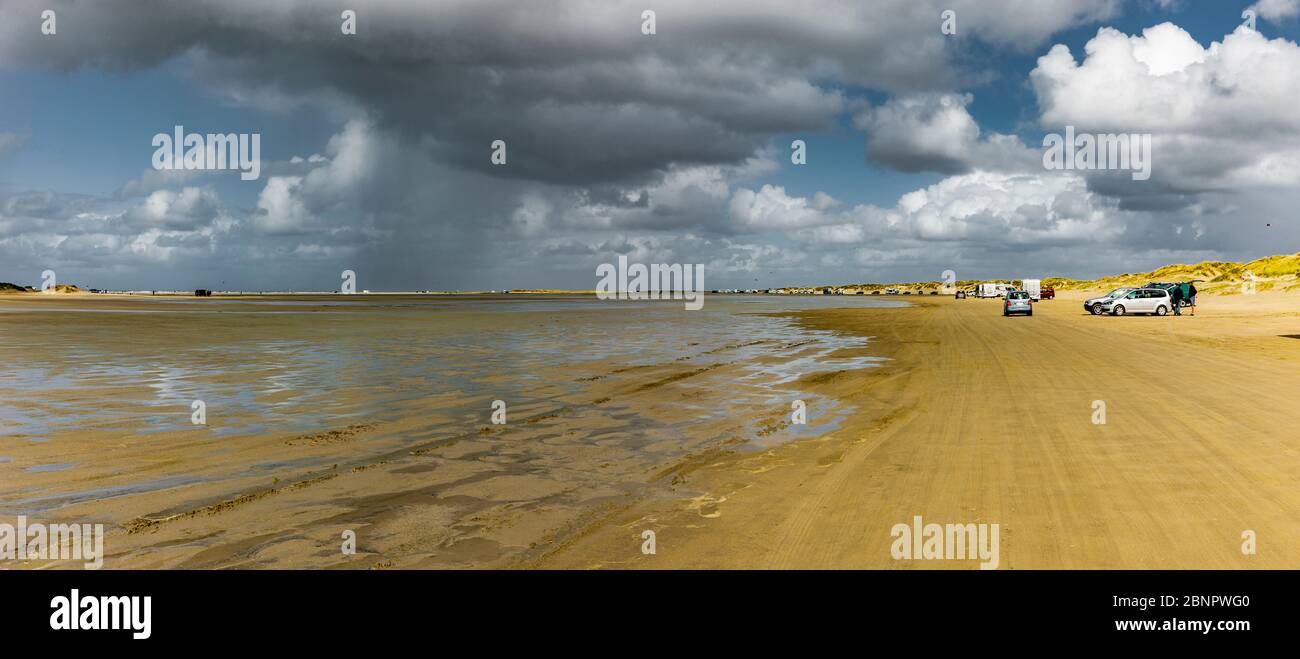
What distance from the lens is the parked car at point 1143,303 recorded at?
56781 mm

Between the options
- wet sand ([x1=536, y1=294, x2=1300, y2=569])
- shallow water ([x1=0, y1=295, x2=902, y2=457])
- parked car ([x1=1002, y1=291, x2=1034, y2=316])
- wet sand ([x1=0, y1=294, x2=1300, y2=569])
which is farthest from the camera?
parked car ([x1=1002, y1=291, x2=1034, y2=316])

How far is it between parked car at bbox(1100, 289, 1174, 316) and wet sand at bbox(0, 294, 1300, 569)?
49451 mm

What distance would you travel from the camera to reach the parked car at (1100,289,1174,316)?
5678 centimetres

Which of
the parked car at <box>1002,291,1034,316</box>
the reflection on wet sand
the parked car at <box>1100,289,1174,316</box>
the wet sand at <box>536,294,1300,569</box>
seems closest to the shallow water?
the reflection on wet sand

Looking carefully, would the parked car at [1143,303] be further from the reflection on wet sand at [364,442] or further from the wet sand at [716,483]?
the wet sand at [716,483]

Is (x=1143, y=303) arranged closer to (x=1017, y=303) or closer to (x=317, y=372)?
(x=1017, y=303)

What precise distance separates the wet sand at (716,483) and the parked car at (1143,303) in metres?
49.5

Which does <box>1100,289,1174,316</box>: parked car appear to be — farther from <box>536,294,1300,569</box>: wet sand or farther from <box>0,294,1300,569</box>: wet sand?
<box>0,294,1300,569</box>: wet sand

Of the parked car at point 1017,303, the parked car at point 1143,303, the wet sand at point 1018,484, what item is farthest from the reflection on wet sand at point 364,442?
the parked car at point 1143,303

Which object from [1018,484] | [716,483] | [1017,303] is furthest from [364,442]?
[1017,303]

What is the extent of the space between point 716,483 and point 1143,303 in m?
63.4

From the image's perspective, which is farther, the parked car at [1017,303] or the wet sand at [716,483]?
the parked car at [1017,303]

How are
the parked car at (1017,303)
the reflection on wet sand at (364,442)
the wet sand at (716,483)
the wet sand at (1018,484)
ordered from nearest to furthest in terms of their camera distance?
1. the wet sand at (1018,484)
2. the wet sand at (716,483)
3. the reflection on wet sand at (364,442)
4. the parked car at (1017,303)

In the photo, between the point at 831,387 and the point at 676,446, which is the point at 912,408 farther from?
the point at 676,446
